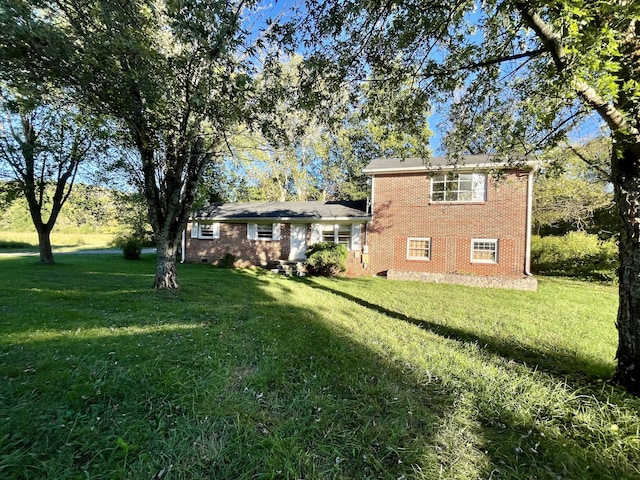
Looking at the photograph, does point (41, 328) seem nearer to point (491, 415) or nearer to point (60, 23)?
point (60, 23)

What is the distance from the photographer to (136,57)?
4.74 meters

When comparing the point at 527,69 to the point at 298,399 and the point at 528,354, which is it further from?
the point at 298,399

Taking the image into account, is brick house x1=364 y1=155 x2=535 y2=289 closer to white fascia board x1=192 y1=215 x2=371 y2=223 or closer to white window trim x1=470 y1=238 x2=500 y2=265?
white window trim x1=470 y1=238 x2=500 y2=265

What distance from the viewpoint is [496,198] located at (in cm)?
1252

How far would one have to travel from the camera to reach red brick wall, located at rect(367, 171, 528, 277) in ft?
40.1

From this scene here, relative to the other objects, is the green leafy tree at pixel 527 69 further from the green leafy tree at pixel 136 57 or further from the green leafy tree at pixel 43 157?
the green leafy tree at pixel 43 157

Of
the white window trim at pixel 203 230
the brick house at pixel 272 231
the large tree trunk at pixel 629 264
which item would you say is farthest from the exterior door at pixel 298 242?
the large tree trunk at pixel 629 264

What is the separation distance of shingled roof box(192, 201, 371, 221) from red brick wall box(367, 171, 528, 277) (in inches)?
53.5

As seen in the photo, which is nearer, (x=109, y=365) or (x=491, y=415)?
(x=491, y=415)

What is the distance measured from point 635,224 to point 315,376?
3.86 metres

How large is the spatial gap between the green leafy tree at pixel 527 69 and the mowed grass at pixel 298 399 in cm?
125

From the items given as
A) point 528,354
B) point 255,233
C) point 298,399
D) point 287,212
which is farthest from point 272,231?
point 298,399

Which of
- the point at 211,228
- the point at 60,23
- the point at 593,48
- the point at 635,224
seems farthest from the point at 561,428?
the point at 211,228

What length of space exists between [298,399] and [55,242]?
41830 mm
